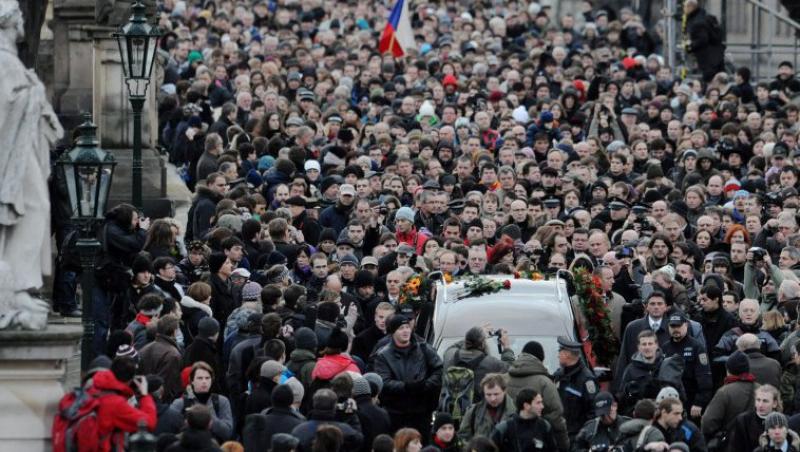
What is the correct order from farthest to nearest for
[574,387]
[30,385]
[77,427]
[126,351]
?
1. [574,387]
2. [126,351]
3. [30,385]
4. [77,427]

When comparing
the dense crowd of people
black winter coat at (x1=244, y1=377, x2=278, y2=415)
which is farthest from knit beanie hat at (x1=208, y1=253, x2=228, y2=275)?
black winter coat at (x1=244, y1=377, x2=278, y2=415)

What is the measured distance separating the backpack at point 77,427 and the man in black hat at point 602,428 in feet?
15.8

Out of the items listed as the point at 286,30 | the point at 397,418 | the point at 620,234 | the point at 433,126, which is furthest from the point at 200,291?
the point at 286,30

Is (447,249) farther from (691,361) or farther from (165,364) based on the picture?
(165,364)

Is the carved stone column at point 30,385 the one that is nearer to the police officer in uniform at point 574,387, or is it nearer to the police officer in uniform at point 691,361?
the police officer in uniform at point 574,387

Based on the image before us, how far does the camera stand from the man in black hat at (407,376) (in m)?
20.5

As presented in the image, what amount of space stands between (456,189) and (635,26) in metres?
15.9

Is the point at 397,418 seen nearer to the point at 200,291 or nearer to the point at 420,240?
the point at 200,291

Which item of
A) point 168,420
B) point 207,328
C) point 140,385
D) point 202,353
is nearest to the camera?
point 140,385

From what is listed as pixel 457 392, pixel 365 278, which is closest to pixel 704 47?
pixel 365 278

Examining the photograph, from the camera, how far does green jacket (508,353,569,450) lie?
62.6ft

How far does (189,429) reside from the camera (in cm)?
1678

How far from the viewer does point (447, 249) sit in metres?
24.0

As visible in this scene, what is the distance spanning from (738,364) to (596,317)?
2.58 metres
